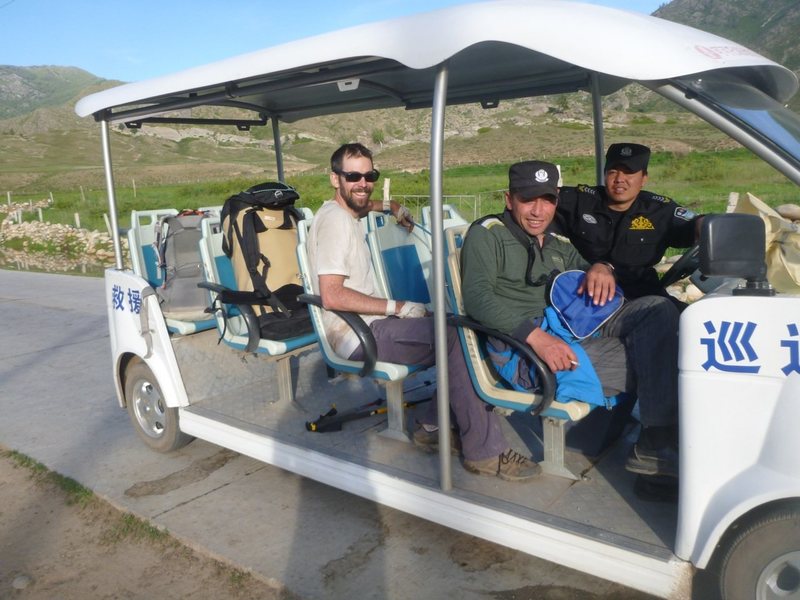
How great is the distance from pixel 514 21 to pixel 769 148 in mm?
953

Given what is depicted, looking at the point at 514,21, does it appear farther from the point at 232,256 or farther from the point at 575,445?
the point at 232,256

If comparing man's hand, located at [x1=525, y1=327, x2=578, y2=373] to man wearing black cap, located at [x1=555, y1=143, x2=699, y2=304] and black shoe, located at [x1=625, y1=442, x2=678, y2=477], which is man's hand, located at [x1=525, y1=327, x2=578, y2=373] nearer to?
black shoe, located at [x1=625, y1=442, x2=678, y2=477]

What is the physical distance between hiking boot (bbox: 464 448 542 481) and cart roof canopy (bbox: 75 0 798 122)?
1.66 meters

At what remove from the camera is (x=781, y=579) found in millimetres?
2238

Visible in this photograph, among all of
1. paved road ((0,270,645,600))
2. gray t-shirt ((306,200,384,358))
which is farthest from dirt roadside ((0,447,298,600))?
gray t-shirt ((306,200,384,358))

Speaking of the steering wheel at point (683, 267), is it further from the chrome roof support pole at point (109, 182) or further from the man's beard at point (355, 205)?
the chrome roof support pole at point (109, 182)

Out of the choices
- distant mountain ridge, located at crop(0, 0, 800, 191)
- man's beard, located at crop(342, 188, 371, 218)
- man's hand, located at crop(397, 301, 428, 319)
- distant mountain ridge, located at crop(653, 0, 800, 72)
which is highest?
distant mountain ridge, located at crop(653, 0, 800, 72)

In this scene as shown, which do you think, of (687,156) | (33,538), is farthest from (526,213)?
(687,156)

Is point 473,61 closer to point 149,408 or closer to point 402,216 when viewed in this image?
point 402,216

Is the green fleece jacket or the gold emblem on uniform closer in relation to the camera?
the green fleece jacket

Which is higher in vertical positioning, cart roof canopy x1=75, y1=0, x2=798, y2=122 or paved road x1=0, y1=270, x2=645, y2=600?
cart roof canopy x1=75, y1=0, x2=798, y2=122

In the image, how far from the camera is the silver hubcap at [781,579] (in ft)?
7.20

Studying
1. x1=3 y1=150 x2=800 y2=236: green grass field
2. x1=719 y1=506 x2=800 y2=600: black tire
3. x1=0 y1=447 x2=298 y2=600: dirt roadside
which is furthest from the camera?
x1=3 y1=150 x2=800 y2=236: green grass field

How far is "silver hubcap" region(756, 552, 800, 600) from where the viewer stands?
219cm
